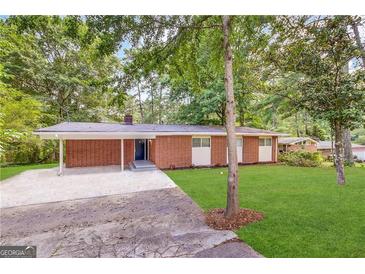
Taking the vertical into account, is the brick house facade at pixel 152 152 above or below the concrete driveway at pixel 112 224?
above

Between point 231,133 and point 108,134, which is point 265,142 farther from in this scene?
point 231,133

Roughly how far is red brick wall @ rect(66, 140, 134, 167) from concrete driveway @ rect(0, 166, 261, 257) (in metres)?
3.26

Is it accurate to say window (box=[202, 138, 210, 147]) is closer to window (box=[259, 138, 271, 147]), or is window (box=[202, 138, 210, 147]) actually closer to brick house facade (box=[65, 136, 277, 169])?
brick house facade (box=[65, 136, 277, 169])

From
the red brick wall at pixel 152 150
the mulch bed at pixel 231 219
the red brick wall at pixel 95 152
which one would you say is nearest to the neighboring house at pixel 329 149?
the red brick wall at pixel 152 150

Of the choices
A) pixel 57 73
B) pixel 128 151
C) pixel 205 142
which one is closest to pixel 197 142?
pixel 205 142

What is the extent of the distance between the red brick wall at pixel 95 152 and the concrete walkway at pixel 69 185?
58.0 inches

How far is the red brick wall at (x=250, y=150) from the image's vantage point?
9.95 m

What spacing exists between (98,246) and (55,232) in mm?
857

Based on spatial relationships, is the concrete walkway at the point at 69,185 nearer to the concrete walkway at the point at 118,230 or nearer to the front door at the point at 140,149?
the concrete walkway at the point at 118,230

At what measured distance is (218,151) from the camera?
9484 mm

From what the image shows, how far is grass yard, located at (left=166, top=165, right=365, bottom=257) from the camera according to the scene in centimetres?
246

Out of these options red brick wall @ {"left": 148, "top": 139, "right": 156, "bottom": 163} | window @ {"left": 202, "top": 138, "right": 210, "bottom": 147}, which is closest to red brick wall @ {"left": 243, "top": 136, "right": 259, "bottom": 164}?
window @ {"left": 202, "top": 138, "right": 210, "bottom": 147}
